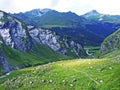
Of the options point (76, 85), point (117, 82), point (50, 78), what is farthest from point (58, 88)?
point (117, 82)

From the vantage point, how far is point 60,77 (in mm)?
134125

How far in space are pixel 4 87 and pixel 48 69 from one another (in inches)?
843

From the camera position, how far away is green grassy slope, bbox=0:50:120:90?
113750 millimetres

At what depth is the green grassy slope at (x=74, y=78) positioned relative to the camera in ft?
373

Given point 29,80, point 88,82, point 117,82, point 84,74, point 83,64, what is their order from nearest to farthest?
point 117,82 < point 88,82 < point 84,74 < point 29,80 < point 83,64

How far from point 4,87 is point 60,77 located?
28.6 metres

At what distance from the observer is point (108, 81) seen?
112 metres

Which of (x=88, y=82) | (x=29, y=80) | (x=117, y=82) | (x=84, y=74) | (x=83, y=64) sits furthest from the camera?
(x=83, y=64)

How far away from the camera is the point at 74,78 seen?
127 meters

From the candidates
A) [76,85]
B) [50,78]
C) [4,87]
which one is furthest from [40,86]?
[4,87]

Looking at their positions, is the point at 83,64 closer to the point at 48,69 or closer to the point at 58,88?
the point at 48,69

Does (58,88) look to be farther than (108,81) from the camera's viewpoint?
Yes

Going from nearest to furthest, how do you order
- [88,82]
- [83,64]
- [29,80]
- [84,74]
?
[88,82] < [84,74] < [29,80] < [83,64]

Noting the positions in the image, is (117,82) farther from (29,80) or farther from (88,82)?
(29,80)
